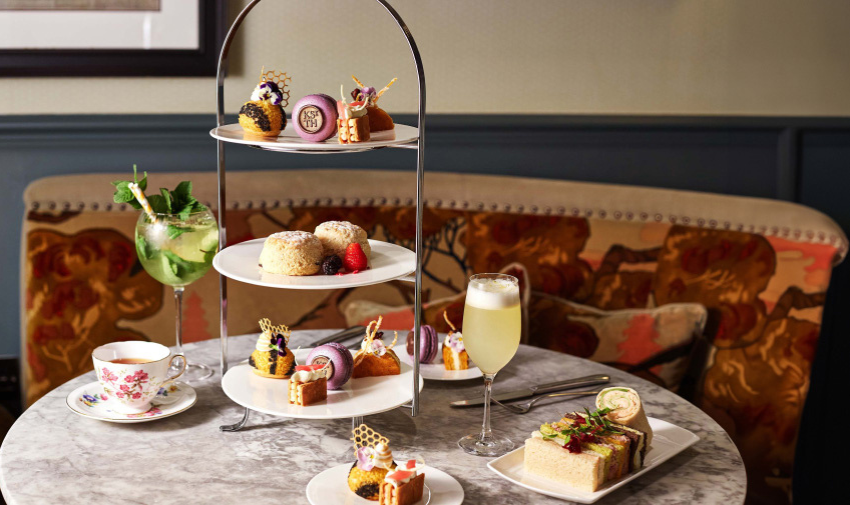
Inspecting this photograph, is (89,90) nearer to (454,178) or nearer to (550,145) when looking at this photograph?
(454,178)

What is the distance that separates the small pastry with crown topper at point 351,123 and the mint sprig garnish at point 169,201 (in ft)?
1.17

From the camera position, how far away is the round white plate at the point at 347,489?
1053 mm

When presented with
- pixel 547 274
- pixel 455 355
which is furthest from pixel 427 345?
pixel 547 274

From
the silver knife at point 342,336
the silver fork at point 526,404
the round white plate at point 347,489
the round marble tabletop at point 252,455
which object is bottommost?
the round marble tabletop at point 252,455

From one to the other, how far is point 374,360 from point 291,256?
0.76ft

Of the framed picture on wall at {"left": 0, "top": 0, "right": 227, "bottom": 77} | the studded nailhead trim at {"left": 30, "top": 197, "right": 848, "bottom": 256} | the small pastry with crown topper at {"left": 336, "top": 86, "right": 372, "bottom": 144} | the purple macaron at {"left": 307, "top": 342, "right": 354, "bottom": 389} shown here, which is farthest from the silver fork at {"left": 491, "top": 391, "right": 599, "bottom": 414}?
the framed picture on wall at {"left": 0, "top": 0, "right": 227, "bottom": 77}

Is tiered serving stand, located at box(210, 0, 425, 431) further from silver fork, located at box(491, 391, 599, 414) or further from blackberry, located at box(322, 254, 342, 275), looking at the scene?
silver fork, located at box(491, 391, 599, 414)

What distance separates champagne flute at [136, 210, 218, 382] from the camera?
4.79ft

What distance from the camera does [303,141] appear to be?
1.26 m

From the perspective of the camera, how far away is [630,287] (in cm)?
227

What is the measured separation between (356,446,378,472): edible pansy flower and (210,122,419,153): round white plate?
1.35 feet

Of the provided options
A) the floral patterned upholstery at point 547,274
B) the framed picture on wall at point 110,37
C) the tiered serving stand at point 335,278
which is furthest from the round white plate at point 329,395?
the framed picture on wall at point 110,37

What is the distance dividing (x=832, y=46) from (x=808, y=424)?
116 centimetres

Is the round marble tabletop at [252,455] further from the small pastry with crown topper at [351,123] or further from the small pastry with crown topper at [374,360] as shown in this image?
the small pastry with crown topper at [351,123]
